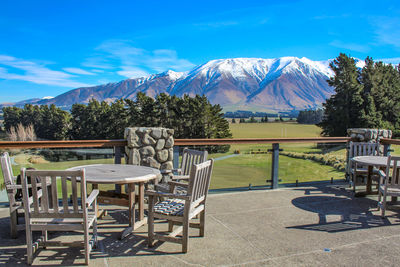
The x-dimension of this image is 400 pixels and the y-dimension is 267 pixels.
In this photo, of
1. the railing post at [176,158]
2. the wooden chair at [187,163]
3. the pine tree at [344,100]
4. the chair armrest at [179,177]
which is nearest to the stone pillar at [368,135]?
the railing post at [176,158]

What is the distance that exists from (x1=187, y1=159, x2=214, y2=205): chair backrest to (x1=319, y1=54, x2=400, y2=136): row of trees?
1676 inches

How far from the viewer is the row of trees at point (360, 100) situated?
1651 inches

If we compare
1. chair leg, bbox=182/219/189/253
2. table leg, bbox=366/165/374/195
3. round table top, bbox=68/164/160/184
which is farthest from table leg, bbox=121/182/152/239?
table leg, bbox=366/165/374/195

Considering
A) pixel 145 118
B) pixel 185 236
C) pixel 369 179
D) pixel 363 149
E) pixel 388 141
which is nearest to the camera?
pixel 185 236

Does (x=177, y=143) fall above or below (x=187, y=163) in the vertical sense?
above

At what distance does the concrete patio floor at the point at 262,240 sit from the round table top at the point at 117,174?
2.12 ft

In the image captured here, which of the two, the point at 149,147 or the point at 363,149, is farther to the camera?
the point at 363,149

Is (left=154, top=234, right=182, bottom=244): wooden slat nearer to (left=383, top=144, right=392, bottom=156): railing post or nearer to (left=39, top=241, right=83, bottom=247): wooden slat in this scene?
(left=39, top=241, right=83, bottom=247): wooden slat

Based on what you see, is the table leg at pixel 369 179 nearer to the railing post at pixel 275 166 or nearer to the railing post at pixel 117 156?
the railing post at pixel 275 166

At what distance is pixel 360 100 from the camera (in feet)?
137

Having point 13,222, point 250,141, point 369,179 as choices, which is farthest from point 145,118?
point 13,222

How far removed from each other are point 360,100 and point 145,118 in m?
35.2

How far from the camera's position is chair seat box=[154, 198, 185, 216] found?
2969mm

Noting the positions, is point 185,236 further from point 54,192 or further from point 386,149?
point 386,149
